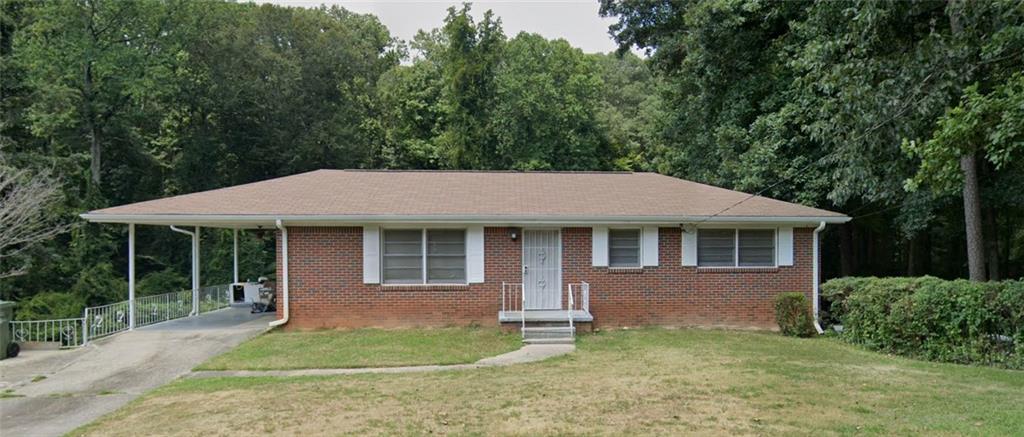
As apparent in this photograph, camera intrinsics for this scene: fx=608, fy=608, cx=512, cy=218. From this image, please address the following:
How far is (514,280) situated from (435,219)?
83.3 inches

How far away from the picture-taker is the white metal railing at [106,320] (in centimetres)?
1150

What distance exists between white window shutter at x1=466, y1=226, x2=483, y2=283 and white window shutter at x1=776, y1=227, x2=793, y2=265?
21.1ft

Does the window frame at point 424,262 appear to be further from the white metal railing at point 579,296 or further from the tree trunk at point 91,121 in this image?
the tree trunk at point 91,121

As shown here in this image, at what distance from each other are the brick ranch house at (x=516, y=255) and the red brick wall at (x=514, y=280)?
0.02 meters

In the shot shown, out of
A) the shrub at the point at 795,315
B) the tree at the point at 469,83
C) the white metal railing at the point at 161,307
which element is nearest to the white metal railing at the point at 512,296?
the shrub at the point at 795,315

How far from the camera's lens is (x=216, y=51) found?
28328 millimetres

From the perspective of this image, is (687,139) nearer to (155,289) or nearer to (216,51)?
(155,289)

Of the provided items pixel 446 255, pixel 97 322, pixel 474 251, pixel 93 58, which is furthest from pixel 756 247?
pixel 93 58

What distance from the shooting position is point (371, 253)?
12195mm

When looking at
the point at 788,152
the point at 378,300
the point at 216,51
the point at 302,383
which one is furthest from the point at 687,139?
the point at 216,51

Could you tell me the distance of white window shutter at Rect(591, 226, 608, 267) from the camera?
1273 centimetres

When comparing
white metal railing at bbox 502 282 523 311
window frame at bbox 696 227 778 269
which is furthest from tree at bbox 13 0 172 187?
window frame at bbox 696 227 778 269

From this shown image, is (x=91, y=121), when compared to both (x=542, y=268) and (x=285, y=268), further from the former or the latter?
(x=542, y=268)

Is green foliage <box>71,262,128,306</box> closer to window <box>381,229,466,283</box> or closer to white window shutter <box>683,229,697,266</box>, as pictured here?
window <box>381,229,466,283</box>
